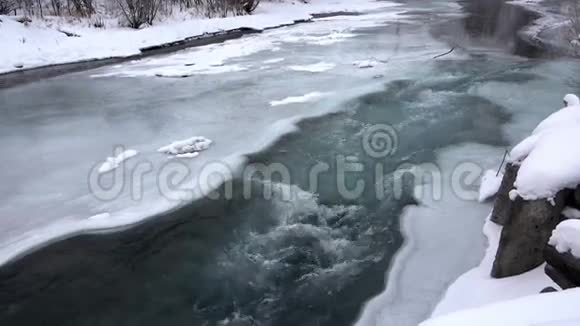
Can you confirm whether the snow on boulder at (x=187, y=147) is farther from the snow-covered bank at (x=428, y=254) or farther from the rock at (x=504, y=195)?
the rock at (x=504, y=195)

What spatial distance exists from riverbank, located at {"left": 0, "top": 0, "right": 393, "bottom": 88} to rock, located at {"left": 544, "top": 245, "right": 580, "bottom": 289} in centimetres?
1009

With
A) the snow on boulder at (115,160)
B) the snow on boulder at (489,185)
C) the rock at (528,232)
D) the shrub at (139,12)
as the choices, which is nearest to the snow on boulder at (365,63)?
the snow on boulder at (489,185)

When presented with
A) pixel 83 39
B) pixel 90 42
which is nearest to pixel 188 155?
pixel 90 42

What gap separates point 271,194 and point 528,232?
2.59 meters

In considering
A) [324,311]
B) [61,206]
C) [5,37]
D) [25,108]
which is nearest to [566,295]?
[324,311]

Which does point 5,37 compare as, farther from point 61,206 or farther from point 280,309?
point 280,309

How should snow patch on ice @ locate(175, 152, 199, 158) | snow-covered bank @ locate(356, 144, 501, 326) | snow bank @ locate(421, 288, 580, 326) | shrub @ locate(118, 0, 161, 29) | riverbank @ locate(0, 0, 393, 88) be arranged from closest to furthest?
snow bank @ locate(421, 288, 580, 326)
snow-covered bank @ locate(356, 144, 501, 326)
snow patch on ice @ locate(175, 152, 199, 158)
riverbank @ locate(0, 0, 393, 88)
shrub @ locate(118, 0, 161, 29)

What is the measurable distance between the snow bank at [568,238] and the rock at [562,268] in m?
0.03

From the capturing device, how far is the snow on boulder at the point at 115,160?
537 centimetres

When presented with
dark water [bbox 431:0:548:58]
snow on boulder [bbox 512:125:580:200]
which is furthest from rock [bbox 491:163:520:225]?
dark water [bbox 431:0:548:58]

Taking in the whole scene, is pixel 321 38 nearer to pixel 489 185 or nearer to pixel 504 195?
pixel 489 185

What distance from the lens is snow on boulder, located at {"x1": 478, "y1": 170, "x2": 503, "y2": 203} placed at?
183 inches

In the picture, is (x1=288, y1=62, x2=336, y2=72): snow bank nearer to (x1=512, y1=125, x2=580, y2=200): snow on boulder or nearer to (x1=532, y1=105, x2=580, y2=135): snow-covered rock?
(x1=532, y1=105, x2=580, y2=135): snow-covered rock

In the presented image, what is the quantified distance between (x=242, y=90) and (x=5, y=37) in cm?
718
